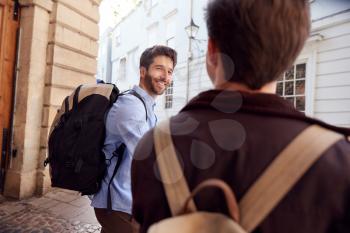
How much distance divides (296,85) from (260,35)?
7845 mm

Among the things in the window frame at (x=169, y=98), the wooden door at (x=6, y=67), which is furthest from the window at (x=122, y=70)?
the wooden door at (x=6, y=67)

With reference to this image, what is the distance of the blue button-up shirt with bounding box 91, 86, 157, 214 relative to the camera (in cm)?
220

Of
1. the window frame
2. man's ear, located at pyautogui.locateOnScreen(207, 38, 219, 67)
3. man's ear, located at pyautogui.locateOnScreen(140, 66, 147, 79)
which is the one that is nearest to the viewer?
man's ear, located at pyautogui.locateOnScreen(207, 38, 219, 67)

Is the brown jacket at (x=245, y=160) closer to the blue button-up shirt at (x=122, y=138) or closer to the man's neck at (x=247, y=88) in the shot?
the man's neck at (x=247, y=88)

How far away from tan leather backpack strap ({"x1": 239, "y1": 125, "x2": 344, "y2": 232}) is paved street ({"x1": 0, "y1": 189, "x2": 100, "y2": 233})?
12.0 ft

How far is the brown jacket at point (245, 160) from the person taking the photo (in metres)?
0.76

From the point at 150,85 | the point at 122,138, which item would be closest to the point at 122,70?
the point at 150,85

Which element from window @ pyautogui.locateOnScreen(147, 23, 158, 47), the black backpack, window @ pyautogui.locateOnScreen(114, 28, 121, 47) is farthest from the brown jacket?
window @ pyautogui.locateOnScreen(114, 28, 121, 47)

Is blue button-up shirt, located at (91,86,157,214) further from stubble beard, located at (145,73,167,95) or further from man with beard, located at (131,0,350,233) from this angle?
man with beard, located at (131,0,350,233)

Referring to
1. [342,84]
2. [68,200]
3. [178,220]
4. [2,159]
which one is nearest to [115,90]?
[178,220]

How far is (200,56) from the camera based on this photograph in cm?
1205

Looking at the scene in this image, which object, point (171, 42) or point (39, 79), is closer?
point (39, 79)

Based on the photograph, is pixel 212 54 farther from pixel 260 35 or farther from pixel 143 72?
pixel 143 72

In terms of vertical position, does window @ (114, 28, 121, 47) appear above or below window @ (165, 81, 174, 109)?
above
